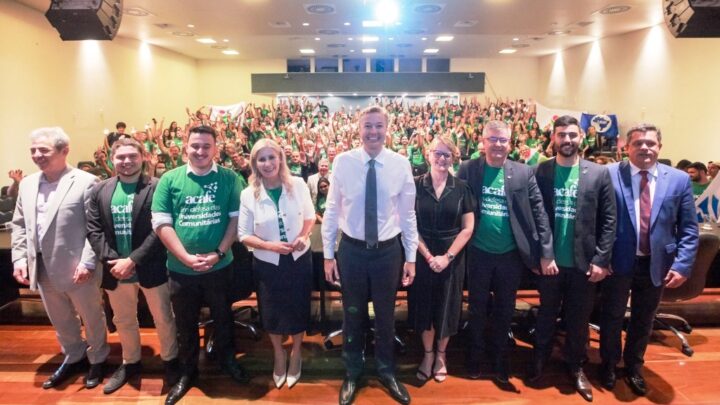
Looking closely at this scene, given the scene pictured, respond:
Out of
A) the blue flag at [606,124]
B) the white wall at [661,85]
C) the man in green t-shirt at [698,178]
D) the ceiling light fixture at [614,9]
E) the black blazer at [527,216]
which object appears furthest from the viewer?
the blue flag at [606,124]

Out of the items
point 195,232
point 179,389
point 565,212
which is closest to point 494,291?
point 565,212

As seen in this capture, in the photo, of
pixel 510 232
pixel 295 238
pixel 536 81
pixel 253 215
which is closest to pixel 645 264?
pixel 510 232

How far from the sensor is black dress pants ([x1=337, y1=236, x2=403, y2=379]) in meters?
2.07

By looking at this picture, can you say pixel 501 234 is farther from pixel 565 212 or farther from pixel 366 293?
pixel 366 293

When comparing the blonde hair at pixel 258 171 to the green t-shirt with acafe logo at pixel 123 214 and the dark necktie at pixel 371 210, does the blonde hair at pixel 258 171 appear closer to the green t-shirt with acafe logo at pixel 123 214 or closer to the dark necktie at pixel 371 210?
the dark necktie at pixel 371 210

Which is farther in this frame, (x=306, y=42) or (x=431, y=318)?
(x=306, y=42)

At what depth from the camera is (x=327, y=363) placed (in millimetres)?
2525

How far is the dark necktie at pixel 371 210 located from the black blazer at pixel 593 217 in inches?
41.4

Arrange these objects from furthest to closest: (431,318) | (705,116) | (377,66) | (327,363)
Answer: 1. (377,66)
2. (705,116)
3. (327,363)
4. (431,318)

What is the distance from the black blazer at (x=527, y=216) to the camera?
2.13 metres

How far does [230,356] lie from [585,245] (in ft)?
6.73

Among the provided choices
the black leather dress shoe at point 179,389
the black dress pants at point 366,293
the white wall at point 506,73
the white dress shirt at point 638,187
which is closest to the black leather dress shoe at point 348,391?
the black dress pants at point 366,293

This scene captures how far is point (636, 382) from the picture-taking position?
223 centimetres

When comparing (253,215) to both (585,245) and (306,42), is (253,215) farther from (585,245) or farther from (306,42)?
(306,42)
